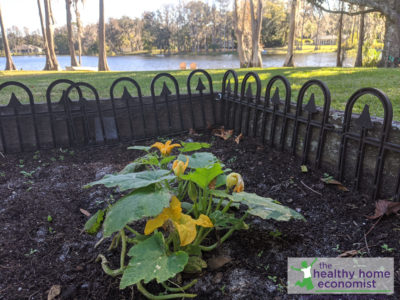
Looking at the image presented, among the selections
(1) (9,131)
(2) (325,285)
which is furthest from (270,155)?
(1) (9,131)

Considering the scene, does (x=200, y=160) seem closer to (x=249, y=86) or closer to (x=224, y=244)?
(x=224, y=244)

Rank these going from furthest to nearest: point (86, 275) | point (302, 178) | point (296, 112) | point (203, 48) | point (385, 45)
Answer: point (203, 48), point (385, 45), point (296, 112), point (302, 178), point (86, 275)

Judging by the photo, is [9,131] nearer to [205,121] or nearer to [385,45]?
[205,121]

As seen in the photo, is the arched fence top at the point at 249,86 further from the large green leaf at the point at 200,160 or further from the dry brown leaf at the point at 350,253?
the dry brown leaf at the point at 350,253

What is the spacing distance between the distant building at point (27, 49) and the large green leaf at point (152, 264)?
117m

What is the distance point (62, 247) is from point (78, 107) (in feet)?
7.82

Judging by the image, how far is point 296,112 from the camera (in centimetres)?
303

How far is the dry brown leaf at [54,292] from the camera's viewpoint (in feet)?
5.55

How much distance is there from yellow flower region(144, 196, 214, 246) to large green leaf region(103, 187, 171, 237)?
111mm

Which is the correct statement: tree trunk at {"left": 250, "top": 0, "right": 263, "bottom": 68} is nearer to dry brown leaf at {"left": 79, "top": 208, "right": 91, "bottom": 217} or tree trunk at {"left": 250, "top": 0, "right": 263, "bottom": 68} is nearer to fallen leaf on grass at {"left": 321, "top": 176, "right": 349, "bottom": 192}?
fallen leaf on grass at {"left": 321, "top": 176, "right": 349, "bottom": 192}

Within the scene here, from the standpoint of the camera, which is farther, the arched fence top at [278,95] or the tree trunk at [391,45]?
the tree trunk at [391,45]

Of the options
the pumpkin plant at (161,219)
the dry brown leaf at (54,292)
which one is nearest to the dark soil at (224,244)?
the dry brown leaf at (54,292)

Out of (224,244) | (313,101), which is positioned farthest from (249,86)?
(224,244)

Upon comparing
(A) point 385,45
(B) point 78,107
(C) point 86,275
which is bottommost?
(C) point 86,275
